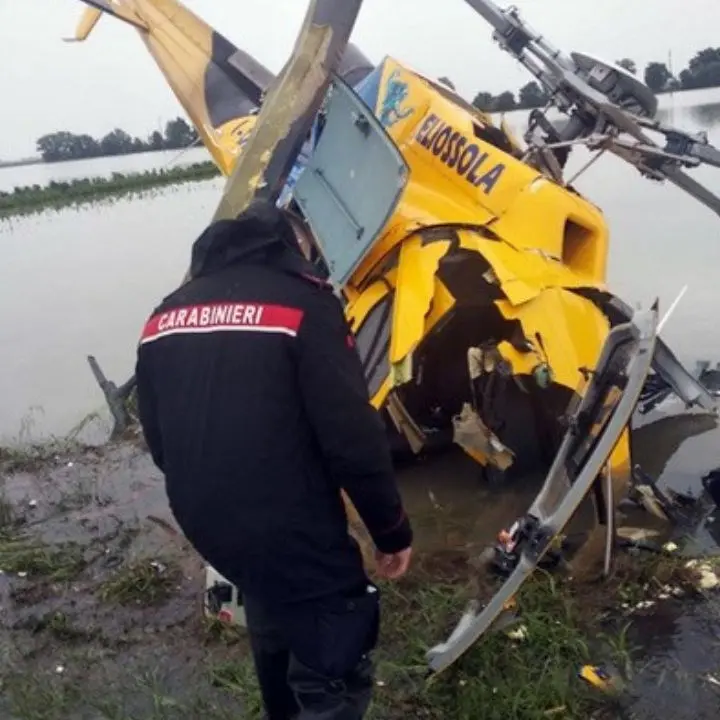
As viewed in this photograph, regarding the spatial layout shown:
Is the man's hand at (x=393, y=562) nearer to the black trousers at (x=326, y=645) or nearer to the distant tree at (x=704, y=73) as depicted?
the black trousers at (x=326, y=645)

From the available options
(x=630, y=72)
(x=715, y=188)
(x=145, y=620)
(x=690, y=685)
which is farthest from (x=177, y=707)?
(x=715, y=188)

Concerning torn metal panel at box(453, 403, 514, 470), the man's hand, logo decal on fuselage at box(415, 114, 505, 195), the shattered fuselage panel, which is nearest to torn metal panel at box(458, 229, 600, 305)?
the shattered fuselage panel

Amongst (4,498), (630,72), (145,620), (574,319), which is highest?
(630,72)

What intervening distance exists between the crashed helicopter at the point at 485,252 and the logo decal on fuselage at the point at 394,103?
0.01m

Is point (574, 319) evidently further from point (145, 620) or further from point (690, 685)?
point (145, 620)

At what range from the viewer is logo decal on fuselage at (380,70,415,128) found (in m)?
6.62

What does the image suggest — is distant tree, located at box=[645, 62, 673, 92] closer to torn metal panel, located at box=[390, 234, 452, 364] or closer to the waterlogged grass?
the waterlogged grass

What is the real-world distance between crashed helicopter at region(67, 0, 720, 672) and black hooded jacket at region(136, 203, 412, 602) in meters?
1.33

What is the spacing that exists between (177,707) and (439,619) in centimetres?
119

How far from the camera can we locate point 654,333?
3.69 m

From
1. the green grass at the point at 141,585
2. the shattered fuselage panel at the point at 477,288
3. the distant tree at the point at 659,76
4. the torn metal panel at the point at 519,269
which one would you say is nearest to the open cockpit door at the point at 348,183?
the shattered fuselage panel at the point at 477,288

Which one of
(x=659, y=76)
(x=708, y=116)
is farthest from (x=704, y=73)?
(x=708, y=116)

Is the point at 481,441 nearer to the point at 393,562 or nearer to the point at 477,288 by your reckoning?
the point at 477,288

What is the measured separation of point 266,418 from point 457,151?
14.3ft
